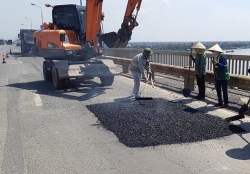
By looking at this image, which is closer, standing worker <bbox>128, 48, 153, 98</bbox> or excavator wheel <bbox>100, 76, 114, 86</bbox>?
standing worker <bbox>128, 48, 153, 98</bbox>

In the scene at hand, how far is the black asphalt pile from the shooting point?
5.57m

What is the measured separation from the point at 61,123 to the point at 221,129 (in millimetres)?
3203

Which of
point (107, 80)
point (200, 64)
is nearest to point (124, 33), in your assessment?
point (107, 80)

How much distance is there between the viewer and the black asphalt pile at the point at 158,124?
5574mm

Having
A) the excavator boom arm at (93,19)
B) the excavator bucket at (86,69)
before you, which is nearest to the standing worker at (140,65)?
the excavator bucket at (86,69)

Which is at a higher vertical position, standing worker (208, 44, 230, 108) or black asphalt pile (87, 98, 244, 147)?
standing worker (208, 44, 230, 108)

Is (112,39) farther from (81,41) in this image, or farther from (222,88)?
(222,88)

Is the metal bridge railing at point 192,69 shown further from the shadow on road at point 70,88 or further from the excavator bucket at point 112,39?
the shadow on road at point 70,88

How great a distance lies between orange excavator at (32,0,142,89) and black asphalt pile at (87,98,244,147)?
3045mm

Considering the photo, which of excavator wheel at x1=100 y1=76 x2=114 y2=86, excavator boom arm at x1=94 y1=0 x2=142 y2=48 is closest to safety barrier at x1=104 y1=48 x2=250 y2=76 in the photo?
excavator boom arm at x1=94 y1=0 x2=142 y2=48

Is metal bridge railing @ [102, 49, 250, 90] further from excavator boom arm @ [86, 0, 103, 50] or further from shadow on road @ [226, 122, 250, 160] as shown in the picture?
shadow on road @ [226, 122, 250, 160]

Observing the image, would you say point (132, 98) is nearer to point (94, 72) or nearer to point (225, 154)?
point (94, 72)

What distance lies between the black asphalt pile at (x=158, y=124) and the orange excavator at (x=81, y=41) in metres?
3.04

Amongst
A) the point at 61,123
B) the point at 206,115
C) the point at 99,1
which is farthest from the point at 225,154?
the point at 99,1
